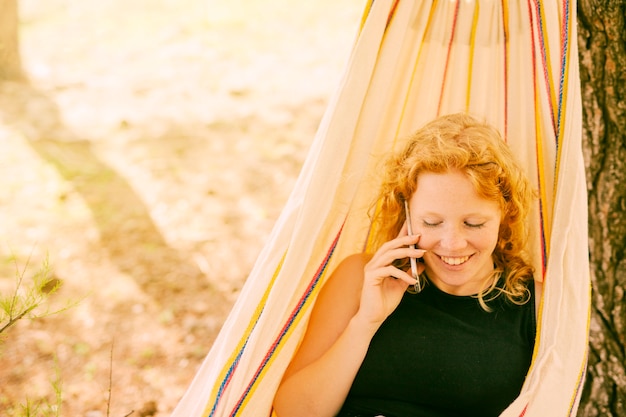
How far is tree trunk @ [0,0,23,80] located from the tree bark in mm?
4194

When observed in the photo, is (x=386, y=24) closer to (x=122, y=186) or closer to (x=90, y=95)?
(x=122, y=186)

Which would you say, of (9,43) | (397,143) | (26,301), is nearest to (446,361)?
(397,143)

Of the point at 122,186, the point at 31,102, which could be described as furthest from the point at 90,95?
the point at 122,186

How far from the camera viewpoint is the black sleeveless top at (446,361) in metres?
1.58

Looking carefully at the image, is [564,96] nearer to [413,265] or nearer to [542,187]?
[542,187]

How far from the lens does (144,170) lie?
4.11 meters

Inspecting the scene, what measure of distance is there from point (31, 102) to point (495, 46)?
3949mm

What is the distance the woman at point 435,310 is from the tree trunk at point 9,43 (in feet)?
13.5

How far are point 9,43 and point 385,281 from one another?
449 cm

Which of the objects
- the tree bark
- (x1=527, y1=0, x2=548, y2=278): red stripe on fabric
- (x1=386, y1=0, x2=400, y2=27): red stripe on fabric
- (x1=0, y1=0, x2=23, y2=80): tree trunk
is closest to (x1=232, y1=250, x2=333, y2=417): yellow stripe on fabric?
(x1=527, y1=0, x2=548, y2=278): red stripe on fabric

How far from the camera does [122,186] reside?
4.00 metres

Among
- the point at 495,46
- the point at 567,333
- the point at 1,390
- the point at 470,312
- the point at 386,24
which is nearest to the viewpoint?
the point at 567,333

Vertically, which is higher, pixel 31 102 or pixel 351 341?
pixel 31 102

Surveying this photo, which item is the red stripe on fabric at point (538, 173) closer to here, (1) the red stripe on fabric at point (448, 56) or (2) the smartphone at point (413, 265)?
(1) the red stripe on fabric at point (448, 56)
